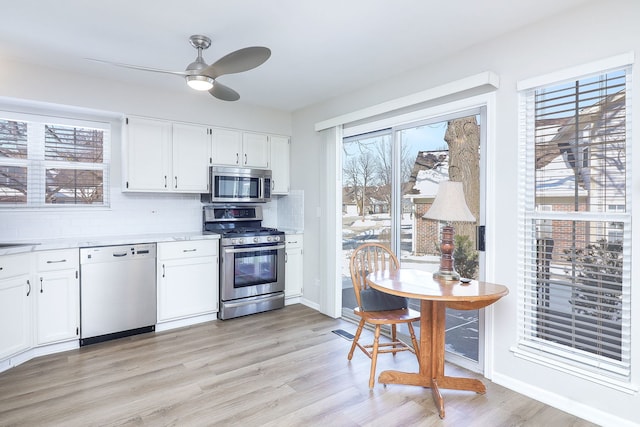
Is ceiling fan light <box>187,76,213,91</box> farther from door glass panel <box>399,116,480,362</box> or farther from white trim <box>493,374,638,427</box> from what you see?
white trim <box>493,374,638,427</box>

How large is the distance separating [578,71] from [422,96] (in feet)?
3.69

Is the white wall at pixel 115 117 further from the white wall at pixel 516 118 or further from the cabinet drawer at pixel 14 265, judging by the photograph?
the white wall at pixel 516 118

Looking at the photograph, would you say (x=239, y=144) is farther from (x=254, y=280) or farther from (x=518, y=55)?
(x=518, y=55)

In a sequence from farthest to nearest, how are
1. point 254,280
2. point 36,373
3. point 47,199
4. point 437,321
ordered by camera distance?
point 254,280 → point 47,199 → point 36,373 → point 437,321

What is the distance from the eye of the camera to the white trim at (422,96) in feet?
8.57

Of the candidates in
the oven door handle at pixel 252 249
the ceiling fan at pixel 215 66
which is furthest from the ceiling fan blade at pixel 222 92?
the oven door handle at pixel 252 249

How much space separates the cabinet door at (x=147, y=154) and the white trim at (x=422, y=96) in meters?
1.81

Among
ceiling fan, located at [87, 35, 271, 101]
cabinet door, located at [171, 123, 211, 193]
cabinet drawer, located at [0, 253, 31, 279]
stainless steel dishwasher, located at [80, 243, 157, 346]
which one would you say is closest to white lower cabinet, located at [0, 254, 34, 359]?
cabinet drawer, located at [0, 253, 31, 279]

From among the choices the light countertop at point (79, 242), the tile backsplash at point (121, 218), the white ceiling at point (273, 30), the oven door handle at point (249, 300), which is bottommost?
the oven door handle at point (249, 300)

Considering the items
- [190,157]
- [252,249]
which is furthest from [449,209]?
[190,157]

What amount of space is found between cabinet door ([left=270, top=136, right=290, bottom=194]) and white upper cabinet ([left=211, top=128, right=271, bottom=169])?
0.31ft

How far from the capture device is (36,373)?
9.15 ft

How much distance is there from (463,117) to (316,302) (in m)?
2.78

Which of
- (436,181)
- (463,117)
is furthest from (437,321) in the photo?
(463,117)
